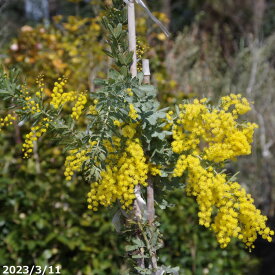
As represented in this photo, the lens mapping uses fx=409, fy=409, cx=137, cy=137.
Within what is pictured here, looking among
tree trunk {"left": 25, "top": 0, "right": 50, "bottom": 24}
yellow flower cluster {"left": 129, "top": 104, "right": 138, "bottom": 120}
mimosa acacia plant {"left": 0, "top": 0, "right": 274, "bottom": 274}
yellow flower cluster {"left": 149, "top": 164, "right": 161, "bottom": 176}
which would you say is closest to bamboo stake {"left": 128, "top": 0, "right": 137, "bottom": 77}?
mimosa acacia plant {"left": 0, "top": 0, "right": 274, "bottom": 274}

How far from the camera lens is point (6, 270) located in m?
2.37

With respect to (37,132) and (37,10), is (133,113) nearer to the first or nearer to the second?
(37,132)

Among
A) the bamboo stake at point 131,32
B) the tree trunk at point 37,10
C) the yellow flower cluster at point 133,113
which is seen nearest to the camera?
the yellow flower cluster at point 133,113

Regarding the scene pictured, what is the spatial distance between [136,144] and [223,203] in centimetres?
35

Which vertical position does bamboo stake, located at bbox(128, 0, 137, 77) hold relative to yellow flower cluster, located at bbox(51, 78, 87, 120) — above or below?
above

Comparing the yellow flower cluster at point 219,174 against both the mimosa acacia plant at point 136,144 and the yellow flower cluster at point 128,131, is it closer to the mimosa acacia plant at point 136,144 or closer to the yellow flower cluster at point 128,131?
the mimosa acacia plant at point 136,144

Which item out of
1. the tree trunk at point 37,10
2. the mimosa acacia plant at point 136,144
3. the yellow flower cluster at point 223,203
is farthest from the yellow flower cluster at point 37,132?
the tree trunk at point 37,10

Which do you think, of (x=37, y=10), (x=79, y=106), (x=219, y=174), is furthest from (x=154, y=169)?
(x=37, y=10)

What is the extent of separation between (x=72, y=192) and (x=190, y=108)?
1.81m

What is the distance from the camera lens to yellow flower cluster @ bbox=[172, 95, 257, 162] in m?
1.35

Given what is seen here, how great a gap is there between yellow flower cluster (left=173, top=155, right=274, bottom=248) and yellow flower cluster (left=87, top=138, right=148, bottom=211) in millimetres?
133

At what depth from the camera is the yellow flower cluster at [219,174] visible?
4.36ft

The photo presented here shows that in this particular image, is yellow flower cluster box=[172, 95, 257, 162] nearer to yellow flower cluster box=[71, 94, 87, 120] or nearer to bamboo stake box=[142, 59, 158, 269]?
bamboo stake box=[142, 59, 158, 269]

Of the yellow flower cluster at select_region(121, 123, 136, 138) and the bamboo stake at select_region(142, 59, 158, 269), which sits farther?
the bamboo stake at select_region(142, 59, 158, 269)
